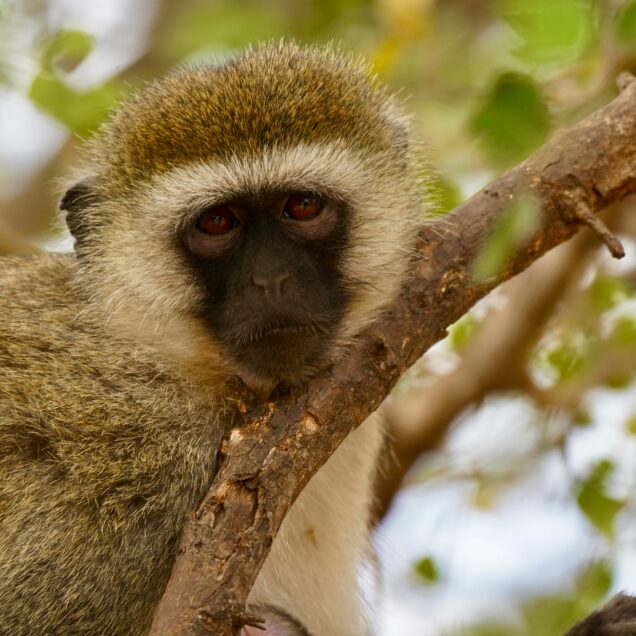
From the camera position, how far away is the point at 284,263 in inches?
150

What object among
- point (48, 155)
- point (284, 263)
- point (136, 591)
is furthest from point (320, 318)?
point (48, 155)

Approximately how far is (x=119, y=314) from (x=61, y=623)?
123 cm

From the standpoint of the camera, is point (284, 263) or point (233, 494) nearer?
point (233, 494)

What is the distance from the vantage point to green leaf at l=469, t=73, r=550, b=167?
2443mm

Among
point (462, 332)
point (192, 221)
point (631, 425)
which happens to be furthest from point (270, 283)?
point (462, 332)

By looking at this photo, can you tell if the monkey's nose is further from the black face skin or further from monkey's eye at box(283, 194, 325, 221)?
monkey's eye at box(283, 194, 325, 221)

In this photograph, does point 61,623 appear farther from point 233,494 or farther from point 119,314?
point 119,314

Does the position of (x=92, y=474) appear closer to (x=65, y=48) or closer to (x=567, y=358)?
(x=65, y=48)

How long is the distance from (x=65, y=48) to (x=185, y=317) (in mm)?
1374

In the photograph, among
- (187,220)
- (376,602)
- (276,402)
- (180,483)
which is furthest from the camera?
(376,602)

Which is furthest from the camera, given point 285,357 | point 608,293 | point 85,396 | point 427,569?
point 608,293

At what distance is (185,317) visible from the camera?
13.8 feet

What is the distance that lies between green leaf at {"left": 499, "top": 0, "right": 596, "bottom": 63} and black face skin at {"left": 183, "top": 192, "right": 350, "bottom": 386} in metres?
1.63

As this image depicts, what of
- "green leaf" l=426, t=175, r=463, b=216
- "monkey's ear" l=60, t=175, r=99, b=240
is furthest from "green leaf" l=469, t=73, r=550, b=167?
"monkey's ear" l=60, t=175, r=99, b=240
